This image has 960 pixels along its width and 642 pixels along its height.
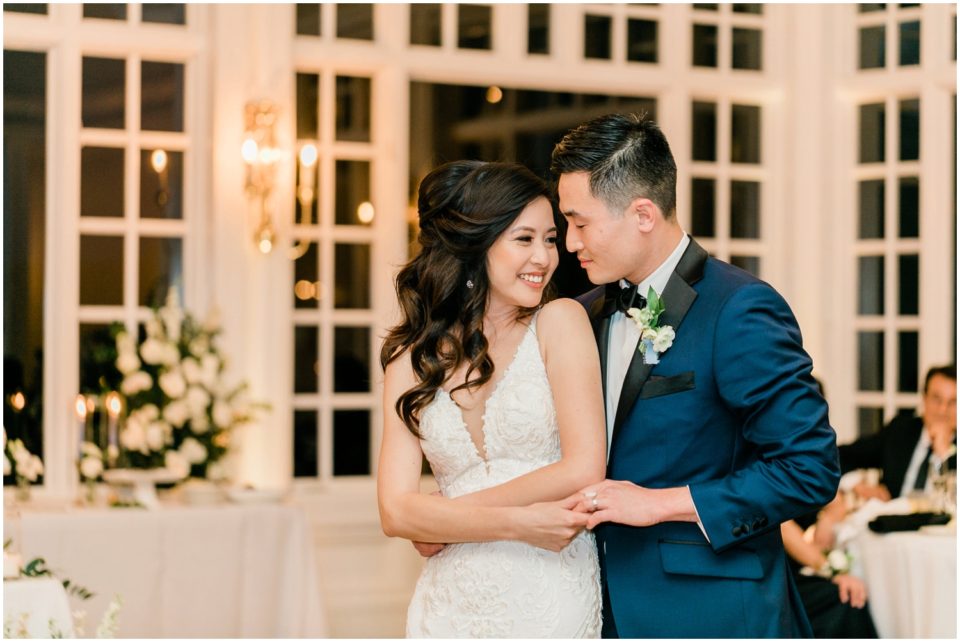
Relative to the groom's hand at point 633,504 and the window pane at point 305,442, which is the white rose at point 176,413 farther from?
the groom's hand at point 633,504

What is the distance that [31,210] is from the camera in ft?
19.6

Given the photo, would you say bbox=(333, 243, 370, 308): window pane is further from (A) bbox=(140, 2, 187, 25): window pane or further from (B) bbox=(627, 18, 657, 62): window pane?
(B) bbox=(627, 18, 657, 62): window pane

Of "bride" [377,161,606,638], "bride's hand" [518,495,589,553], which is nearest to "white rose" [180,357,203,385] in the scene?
"bride" [377,161,606,638]

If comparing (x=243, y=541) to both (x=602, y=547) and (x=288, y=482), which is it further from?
(x=602, y=547)

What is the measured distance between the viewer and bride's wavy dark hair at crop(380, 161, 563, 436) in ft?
8.68

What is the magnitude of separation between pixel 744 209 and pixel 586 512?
16.2 ft

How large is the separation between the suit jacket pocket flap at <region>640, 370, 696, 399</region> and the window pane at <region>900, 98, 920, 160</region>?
4.83 meters

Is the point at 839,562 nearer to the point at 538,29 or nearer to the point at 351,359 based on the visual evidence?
the point at 351,359

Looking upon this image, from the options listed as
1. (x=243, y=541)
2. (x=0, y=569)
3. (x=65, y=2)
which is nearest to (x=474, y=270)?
(x=0, y=569)

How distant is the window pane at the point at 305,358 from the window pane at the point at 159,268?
0.60 meters

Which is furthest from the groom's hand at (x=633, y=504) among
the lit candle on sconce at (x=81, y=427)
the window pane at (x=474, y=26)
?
the window pane at (x=474, y=26)

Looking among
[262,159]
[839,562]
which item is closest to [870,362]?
[839,562]

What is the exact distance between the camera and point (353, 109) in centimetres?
643

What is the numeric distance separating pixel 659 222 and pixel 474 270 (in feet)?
1.31
